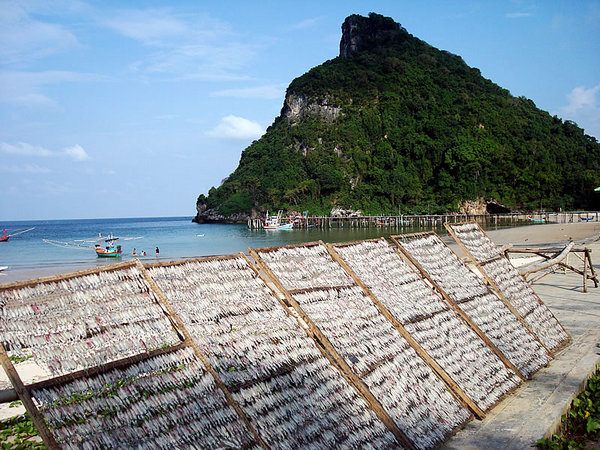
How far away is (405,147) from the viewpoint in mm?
79312

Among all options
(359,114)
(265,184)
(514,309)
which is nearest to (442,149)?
(359,114)

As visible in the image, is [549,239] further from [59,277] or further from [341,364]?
[59,277]

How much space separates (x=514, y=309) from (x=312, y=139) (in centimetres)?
8061

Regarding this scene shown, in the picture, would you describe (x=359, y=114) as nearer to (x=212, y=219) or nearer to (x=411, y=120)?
(x=411, y=120)

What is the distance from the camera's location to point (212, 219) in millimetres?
96062

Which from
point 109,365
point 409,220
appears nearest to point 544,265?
point 109,365

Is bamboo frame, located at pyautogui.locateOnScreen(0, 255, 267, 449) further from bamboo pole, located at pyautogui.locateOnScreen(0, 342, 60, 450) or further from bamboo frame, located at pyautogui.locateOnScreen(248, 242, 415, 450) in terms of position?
bamboo frame, located at pyautogui.locateOnScreen(248, 242, 415, 450)

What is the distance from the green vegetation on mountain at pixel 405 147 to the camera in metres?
67.3

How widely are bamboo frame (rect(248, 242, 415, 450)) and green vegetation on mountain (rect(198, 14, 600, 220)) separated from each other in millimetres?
65536

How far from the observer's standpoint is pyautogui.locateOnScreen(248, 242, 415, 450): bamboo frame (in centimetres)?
296

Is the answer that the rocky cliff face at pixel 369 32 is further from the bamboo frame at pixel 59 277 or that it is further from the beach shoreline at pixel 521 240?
the bamboo frame at pixel 59 277

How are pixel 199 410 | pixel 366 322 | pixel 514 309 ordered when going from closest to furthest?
pixel 199 410 < pixel 366 322 < pixel 514 309

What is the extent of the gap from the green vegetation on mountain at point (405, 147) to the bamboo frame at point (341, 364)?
65.5m

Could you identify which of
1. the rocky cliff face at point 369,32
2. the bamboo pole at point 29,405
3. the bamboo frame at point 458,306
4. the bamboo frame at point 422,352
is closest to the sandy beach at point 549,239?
the bamboo frame at point 458,306
